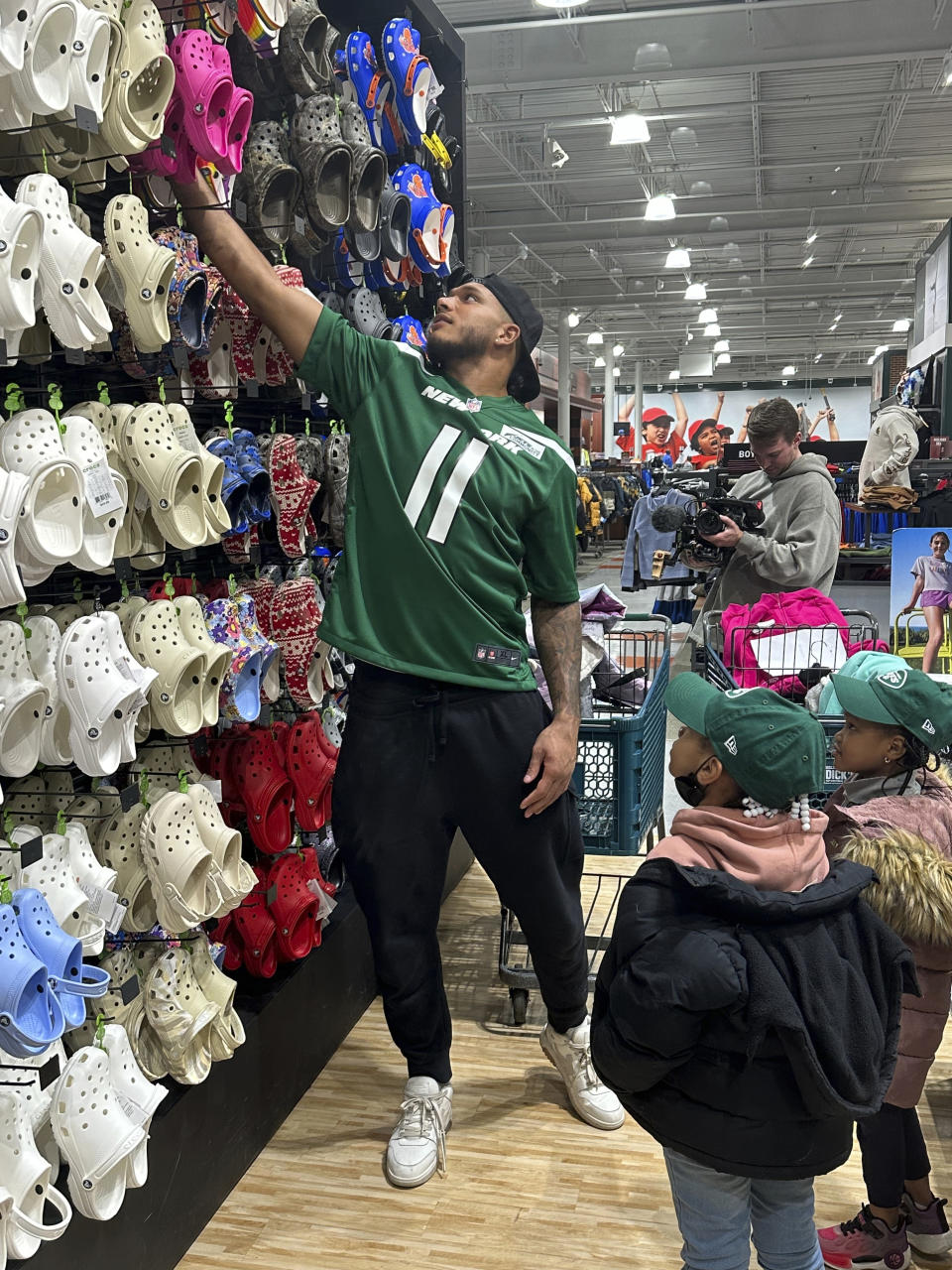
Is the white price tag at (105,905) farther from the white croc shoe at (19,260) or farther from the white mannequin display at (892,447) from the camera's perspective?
the white mannequin display at (892,447)

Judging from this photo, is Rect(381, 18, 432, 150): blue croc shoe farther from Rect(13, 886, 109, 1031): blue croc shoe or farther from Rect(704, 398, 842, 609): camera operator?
Rect(13, 886, 109, 1031): blue croc shoe

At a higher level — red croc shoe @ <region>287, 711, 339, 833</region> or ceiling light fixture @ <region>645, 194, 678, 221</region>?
ceiling light fixture @ <region>645, 194, 678, 221</region>

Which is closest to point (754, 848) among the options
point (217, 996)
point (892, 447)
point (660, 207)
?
point (217, 996)

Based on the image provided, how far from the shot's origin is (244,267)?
2.28 meters

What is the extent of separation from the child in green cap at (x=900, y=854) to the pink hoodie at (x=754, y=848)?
36cm

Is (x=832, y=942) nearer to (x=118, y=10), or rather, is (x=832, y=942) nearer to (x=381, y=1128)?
(x=381, y=1128)

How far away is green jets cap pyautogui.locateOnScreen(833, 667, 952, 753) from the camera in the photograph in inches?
85.1

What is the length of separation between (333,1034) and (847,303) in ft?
90.9

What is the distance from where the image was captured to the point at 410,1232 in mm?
2393

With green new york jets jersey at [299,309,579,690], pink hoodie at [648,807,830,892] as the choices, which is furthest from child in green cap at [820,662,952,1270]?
green new york jets jersey at [299,309,579,690]

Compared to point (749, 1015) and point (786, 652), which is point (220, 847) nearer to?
point (749, 1015)

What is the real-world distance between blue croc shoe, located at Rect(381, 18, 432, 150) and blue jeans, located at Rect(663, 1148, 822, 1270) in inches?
107

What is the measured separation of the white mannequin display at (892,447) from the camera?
658 centimetres

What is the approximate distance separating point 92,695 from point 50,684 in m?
0.06
